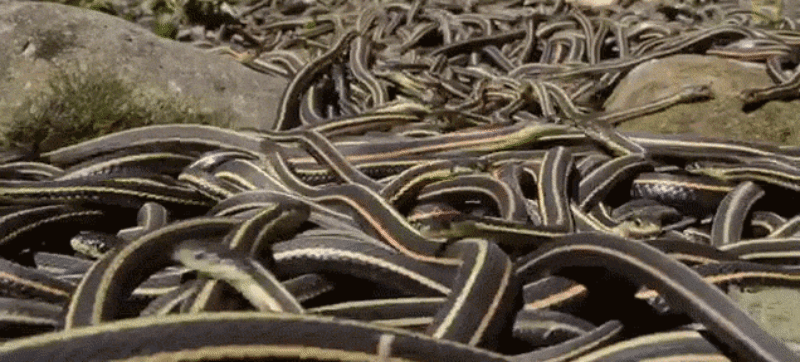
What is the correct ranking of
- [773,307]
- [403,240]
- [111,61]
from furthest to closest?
[111,61] < [403,240] < [773,307]

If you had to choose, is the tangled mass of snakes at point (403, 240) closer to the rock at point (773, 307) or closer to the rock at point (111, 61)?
the rock at point (773, 307)

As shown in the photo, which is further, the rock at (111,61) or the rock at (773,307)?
the rock at (111,61)

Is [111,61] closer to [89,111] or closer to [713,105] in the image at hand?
[89,111]

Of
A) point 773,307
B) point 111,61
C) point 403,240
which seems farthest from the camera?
point 111,61

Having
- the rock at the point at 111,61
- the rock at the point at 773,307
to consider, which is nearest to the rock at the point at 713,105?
the rock at the point at 773,307

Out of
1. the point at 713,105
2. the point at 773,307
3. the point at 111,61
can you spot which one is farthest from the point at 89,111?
the point at 773,307

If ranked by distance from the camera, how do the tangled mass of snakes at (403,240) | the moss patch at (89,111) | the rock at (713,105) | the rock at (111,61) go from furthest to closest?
the rock at (111,61) → the moss patch at (89,111) → the rock at (713,105) → the tangled mass of snakes at (403,240)

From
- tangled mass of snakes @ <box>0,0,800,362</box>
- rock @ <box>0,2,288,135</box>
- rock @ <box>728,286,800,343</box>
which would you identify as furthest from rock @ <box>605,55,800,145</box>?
rock @ <box>0,2,288,135</box>

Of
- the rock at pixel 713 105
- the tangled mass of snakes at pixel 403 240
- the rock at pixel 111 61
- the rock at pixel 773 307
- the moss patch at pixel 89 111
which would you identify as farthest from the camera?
the rock at pixel 111 61
